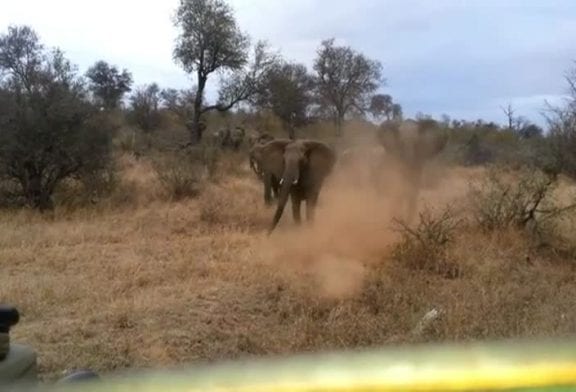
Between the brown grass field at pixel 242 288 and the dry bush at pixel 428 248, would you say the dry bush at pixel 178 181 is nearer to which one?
the brown grass field at pixel 242 288

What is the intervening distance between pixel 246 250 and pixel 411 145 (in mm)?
5924

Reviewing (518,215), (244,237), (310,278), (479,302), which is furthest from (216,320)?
(518,215)

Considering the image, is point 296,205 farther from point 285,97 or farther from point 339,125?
point 285,97

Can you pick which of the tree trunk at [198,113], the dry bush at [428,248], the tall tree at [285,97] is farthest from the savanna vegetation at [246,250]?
the tall tree at [285,97]

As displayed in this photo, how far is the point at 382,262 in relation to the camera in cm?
904

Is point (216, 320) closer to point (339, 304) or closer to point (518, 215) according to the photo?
point (339, 304)

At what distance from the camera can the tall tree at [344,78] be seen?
37.6 meters

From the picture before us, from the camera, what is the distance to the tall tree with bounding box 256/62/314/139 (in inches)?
1387

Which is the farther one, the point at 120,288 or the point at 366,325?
the point at 120,288

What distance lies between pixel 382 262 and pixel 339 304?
2.06m

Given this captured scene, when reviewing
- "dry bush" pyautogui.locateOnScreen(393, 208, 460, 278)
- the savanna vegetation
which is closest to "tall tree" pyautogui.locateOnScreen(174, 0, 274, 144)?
the savanna vegetation

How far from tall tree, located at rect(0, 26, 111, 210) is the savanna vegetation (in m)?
0.04

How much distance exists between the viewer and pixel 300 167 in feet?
41.5

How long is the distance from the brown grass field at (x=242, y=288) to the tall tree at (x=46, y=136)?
61.5 inches
